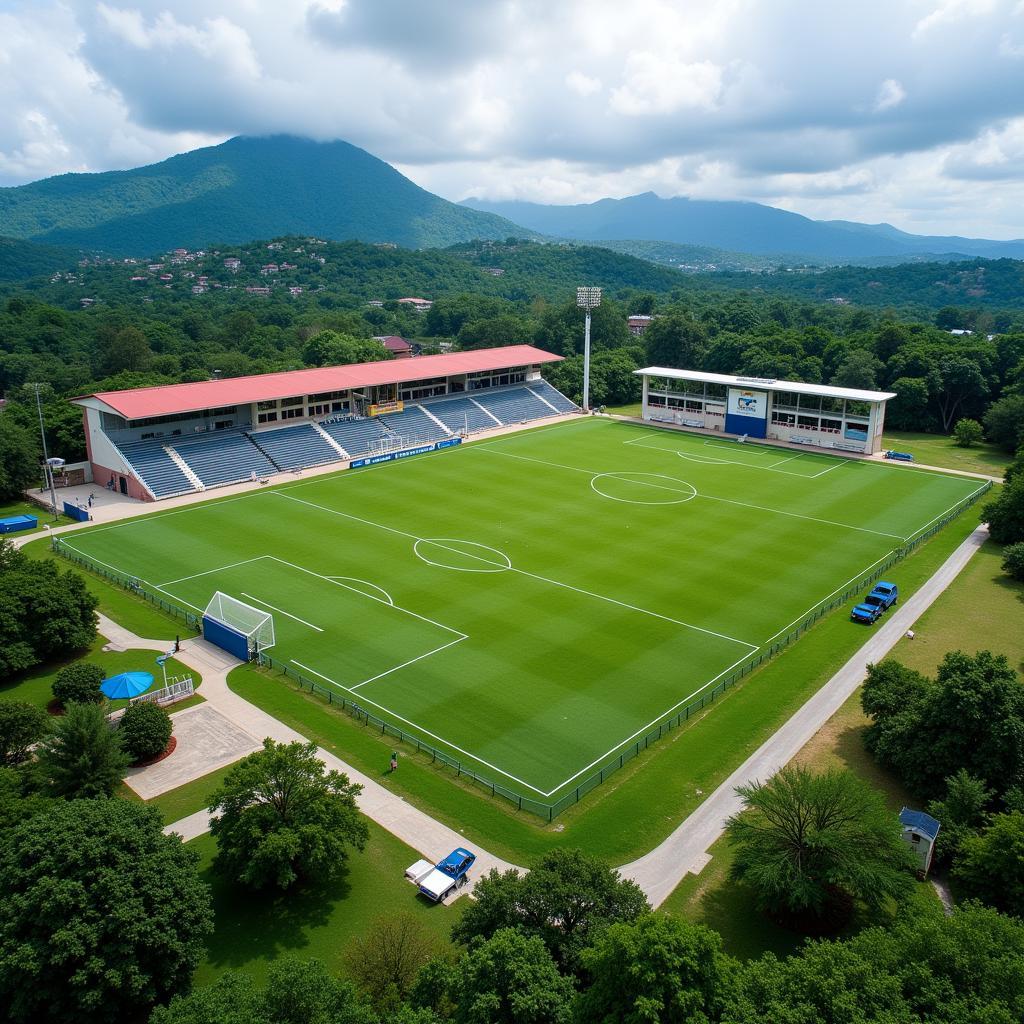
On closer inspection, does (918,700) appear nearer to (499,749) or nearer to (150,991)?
(499,749)

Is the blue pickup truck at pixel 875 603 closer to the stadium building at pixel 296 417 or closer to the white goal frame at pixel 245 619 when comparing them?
the white goal frame at pixel 245 619

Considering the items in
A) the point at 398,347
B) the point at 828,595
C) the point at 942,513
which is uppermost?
the point at 398,347

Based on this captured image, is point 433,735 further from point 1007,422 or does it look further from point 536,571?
point 1007,422

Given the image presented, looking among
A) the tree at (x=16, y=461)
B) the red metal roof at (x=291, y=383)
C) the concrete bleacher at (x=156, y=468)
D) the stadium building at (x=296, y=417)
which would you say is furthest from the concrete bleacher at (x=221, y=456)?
the tree at (x=16, y=461)

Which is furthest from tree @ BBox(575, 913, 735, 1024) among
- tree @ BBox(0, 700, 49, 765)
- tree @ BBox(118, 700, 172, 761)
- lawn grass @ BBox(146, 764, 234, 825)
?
tree @ BBox(0, 700, 49, 765)

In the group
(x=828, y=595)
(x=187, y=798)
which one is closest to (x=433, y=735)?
(x=187, y=798)

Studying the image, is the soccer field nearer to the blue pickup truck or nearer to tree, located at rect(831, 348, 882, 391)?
the blue pickup truck

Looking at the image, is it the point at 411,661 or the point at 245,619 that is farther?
the point at 245,619

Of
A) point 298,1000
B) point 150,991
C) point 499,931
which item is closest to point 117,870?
point 150,991
